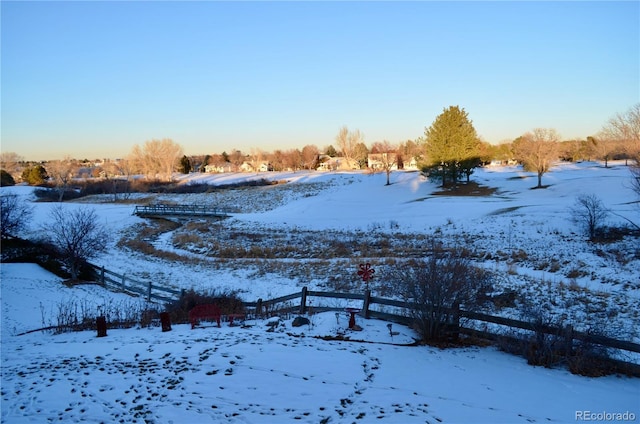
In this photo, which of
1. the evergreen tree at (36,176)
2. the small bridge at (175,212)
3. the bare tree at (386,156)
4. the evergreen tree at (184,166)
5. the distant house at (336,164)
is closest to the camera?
the small bridge at (175,212)

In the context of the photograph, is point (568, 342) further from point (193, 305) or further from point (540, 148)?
point (540, 148)

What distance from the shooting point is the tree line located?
2005 inches

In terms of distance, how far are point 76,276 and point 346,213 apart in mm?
28139

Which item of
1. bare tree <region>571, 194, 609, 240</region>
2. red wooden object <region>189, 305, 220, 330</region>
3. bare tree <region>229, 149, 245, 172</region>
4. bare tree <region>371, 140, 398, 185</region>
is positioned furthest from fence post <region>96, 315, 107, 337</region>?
bare tree <region>229, 149, 245, 172</region>

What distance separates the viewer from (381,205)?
48.4 m

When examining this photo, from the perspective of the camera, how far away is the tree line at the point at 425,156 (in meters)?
50.9

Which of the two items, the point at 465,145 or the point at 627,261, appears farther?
the point at 465,145

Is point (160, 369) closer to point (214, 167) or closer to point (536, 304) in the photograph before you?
point (536, 304)

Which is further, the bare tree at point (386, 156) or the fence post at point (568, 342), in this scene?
the bare tree at point (386, 156)

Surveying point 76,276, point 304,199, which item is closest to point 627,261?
point 76,276

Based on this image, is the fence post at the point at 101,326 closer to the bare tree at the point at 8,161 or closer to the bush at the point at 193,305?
the bush at the point at 193,305

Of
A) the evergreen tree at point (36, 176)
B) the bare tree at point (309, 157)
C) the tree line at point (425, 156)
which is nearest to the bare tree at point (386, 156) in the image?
the tree line at point (425, 156)

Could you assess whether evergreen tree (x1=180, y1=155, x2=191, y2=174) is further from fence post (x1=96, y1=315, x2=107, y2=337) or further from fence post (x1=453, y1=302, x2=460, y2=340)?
fence post (x1=453, y1=302, x2=460, y2=340)

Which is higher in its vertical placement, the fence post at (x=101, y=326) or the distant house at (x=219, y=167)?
the distant house at (x=219, y=167)
